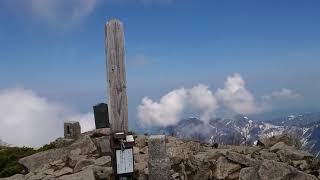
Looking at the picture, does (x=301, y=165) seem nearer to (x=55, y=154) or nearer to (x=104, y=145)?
(x=104, y=145)

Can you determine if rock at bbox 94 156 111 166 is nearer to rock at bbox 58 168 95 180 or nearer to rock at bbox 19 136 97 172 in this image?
rock at bbox 58 168 95 180

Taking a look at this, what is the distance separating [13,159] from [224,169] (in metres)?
9.97

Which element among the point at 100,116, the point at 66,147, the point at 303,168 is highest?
the point at 100,116

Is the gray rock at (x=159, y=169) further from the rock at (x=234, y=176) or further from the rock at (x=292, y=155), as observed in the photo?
the rock at (x=292, y=155)

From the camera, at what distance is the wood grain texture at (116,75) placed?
12.1 metres

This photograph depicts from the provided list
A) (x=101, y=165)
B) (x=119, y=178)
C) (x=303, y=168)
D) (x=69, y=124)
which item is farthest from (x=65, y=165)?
(x=303, y=168)

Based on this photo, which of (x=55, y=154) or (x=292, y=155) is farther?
(x=55, y=154)

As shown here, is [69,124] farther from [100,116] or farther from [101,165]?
[101,165]

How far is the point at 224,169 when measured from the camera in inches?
523

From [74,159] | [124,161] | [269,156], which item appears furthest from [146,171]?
[269,156]

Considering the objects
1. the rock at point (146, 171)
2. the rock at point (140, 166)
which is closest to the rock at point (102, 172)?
the rock at point (140, 166)

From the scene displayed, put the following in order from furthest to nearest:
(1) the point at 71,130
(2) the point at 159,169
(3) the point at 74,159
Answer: (1) the point at 71,130
(3) the point at 74,159
(2) the point at 159,169

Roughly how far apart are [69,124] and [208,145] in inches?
233

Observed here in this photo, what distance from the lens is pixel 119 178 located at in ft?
40.1
